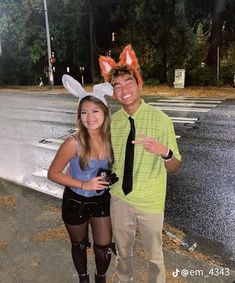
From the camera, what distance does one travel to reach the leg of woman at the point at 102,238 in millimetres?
2881

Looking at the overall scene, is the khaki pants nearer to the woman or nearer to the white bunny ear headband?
the woman

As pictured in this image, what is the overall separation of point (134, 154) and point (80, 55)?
26.7 m

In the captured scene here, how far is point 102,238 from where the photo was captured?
9.61ft

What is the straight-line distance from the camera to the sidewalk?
3400 millimetres

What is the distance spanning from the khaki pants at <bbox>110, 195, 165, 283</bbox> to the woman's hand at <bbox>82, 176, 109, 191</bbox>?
9.4 inches

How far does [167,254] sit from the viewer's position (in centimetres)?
376

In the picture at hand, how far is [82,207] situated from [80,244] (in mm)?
428

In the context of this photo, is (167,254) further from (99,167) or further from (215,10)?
(215,10)

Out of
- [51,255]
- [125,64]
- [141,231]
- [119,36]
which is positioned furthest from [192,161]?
[119,36]

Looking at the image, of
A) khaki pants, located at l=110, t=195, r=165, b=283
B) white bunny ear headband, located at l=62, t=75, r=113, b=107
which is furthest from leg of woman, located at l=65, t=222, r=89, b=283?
white bunny ear headband, located at l=62, t=75, r=113, b=107

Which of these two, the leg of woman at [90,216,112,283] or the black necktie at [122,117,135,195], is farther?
the leg of woman at [90,216,112,283]

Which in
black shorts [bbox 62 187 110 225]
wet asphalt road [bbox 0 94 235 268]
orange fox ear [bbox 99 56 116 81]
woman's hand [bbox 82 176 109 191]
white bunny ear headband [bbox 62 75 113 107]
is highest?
orange fox ear [bbox 99 56 116 81]

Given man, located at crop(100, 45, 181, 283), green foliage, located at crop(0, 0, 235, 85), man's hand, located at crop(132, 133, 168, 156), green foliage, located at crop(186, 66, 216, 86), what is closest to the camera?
man's hand, located at crop(132, 133, 168, 156)

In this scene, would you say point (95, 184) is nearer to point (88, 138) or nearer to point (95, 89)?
point (88, 138)
